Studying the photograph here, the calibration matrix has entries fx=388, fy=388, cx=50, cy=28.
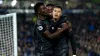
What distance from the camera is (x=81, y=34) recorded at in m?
24.2

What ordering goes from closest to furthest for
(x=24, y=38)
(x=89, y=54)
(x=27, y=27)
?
(x=89, y=54)
(x=24, y=38)
(x=27, y=27)

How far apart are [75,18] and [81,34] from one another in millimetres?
3608

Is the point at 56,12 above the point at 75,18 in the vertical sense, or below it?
above

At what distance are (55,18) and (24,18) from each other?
20.9 m

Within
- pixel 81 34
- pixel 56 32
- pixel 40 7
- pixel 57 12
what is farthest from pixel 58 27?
pixel 81 34

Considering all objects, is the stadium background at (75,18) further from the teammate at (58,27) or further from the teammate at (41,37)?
the teammate at (58,27)

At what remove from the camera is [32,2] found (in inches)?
1118

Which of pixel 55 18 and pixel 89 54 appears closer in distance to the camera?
pixel 55 18

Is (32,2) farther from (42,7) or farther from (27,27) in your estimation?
(42,7)

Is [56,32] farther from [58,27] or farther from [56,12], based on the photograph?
[56,12]

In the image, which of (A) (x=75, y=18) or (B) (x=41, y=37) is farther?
(A) (x=75, y=18)

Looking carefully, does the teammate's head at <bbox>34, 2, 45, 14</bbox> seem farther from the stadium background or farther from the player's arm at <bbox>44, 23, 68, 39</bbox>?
the stadium background

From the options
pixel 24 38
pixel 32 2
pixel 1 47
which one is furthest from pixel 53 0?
pixel 1 47

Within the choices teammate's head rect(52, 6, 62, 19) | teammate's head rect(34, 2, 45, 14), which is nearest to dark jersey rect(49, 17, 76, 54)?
teammate's head rect(52, 6, 62, 19)
